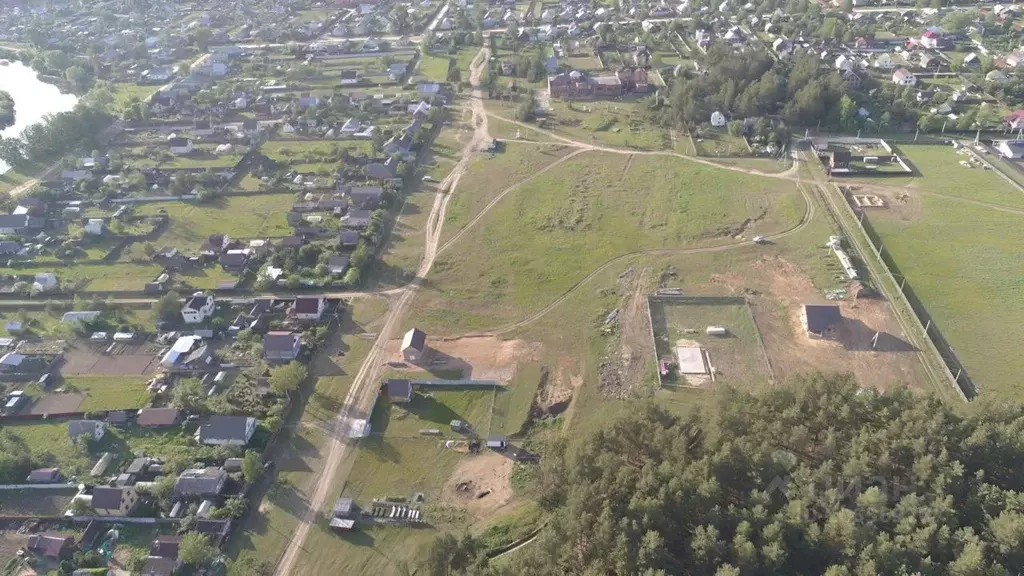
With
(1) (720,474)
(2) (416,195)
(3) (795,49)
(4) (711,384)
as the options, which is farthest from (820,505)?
(3) (795,49)

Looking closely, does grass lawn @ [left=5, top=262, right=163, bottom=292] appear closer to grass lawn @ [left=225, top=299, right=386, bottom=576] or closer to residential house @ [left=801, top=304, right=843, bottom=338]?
grass lawn @ [left=225, top=299, right=386, bottom=576]

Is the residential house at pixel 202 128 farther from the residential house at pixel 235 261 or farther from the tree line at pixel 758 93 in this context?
the tree line at pixel 758 93

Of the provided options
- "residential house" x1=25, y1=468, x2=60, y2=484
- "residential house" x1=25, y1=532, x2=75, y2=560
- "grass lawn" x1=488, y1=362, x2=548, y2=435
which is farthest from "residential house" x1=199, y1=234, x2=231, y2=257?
"grass lawn" x1=488, y1=362, x2=548, y2=435

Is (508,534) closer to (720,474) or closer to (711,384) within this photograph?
(720,474)

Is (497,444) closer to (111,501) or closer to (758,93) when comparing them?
(111,501)

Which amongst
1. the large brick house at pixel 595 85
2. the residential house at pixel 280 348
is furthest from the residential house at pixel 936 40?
the residential house at pixel 280 348

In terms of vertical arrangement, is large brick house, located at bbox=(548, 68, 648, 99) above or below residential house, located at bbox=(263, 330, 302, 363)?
above
